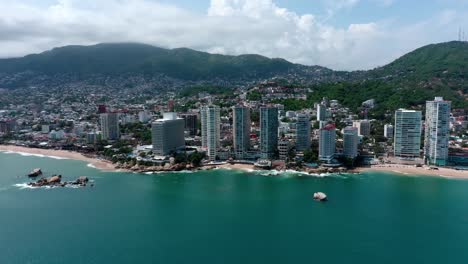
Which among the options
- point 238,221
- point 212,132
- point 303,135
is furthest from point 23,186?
point 303,135

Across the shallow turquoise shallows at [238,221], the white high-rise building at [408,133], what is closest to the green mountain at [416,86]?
the white high-rise building at [408,133]

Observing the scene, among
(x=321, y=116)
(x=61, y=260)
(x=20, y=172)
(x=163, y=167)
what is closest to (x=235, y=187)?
(x=163, y=167)

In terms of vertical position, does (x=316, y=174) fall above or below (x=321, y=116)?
below

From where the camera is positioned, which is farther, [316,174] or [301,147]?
[301,147]

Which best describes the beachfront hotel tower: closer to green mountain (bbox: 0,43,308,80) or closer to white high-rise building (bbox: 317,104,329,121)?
white high-rise building (bbox: 317,104,329,121)

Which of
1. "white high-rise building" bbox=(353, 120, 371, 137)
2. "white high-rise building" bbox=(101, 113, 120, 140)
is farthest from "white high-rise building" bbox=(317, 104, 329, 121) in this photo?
"white high-rise building" bbox=(101, 113, 120, 140)

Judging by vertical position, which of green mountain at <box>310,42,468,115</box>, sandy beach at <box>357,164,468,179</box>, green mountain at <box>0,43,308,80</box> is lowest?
sandy beach at <box>357,164,468,179</box>

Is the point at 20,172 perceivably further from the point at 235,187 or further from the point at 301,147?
the point at 301,147

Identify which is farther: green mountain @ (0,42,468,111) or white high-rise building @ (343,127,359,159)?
green mountain @ (0,42,468,111)
